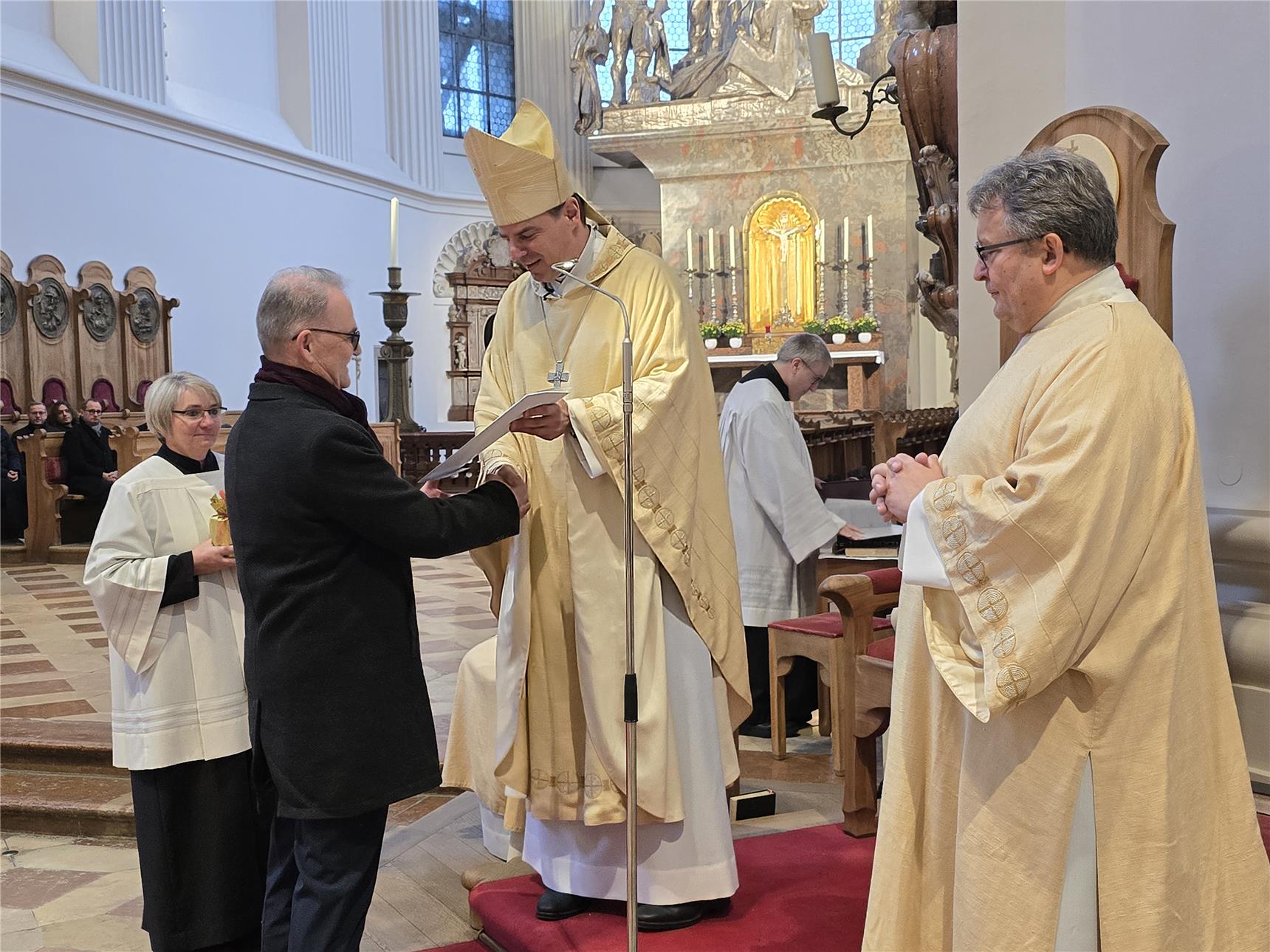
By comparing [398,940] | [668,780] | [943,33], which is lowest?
[398,940]

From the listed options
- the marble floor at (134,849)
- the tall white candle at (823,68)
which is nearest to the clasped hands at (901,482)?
the marble floor at (134,849)

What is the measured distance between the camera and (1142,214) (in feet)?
9.79

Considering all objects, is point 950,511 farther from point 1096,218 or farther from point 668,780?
point 668,780

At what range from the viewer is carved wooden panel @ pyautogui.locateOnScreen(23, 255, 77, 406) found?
39.8 ft

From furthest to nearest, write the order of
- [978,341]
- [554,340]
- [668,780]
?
[978,341] → [554,340] → [668,780]

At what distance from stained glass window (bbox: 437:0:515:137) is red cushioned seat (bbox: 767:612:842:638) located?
17.6 m

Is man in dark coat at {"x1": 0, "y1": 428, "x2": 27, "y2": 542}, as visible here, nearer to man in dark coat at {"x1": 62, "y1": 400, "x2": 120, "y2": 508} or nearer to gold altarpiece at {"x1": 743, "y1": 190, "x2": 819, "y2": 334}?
man in dark coat at {"x1": 62, "y1": 400, "x2": 120, "y2": 508}

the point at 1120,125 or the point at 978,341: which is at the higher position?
the point at 1120,125

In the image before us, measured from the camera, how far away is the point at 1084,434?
1.87 meters

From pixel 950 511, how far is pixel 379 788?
123 centimetres

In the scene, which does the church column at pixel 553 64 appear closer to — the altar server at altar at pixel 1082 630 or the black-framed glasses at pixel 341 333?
the black-framed glasses at pixel 341 333

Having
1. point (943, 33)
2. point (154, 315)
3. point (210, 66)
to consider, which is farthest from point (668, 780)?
point (210, 66)

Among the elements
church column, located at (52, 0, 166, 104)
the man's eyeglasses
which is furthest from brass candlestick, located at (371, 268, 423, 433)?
the man's eyeglasses

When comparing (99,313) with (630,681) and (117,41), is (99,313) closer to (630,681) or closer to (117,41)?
(117,41)
